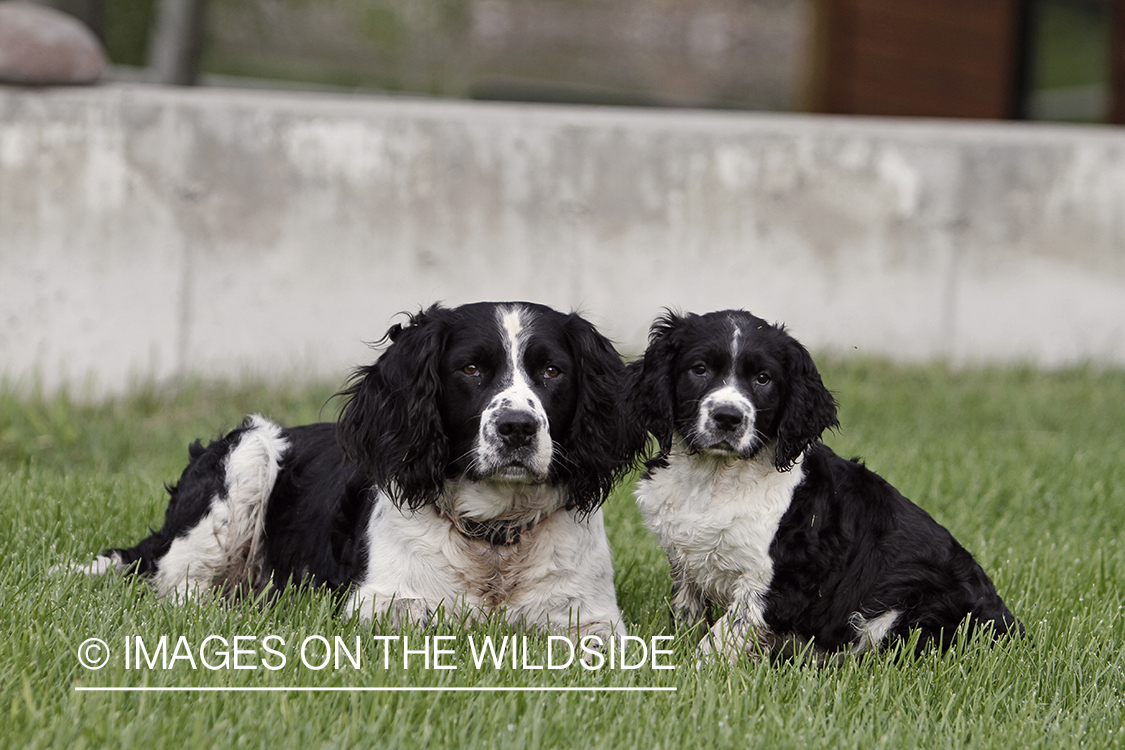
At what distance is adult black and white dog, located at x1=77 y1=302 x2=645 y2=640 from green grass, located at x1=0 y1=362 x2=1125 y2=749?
0.68 feet

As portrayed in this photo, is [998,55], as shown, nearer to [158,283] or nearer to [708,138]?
[708,138]

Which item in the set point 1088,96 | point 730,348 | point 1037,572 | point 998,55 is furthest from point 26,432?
point 1088,96

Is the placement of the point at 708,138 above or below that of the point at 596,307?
above

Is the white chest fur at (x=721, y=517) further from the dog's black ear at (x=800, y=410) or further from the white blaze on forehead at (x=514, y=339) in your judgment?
the white blaze on forehead at (x=514, y=339)

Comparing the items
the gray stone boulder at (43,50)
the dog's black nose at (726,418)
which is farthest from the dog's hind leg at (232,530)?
the gray stone boulder at (43,50)

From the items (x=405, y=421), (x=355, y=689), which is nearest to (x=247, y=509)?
(x=405, y=421)

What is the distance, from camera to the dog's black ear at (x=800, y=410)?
3975 millimetres

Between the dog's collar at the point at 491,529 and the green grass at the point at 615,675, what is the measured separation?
32 centimetres

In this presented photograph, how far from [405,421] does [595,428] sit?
24.2 inches

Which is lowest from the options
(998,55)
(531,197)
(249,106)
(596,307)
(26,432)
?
(26,432)

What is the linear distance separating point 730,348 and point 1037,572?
1805 mm

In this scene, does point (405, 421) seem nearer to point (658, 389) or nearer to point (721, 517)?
point (658, 389)

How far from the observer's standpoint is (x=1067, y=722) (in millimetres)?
3453

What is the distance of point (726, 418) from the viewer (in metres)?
3.88
